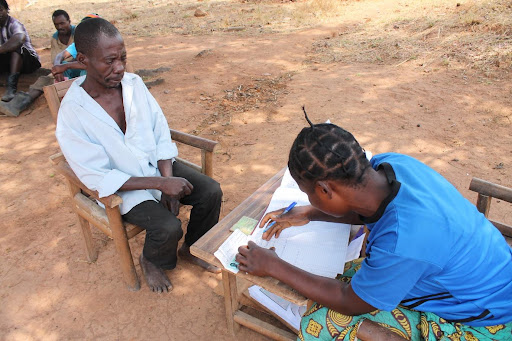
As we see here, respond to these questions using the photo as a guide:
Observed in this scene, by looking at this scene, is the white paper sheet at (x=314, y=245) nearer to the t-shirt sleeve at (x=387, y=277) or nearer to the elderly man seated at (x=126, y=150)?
the t-shirt sleeve at (x=387, y=277)

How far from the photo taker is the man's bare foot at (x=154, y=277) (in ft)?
8.43

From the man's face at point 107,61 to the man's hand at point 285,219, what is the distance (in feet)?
4.06

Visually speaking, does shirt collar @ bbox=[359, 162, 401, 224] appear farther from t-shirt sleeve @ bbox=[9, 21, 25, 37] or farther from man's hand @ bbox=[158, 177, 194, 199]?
t-shirt sleeve @ bbox=[9, 21, 25, 37]

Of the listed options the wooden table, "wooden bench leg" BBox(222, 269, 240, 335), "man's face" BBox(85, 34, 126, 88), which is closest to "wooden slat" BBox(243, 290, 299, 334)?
the wooden table

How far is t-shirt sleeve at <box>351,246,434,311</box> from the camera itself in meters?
1.29

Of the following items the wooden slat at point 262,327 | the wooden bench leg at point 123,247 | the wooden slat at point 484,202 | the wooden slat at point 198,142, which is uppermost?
the wooden slat at point 198,142

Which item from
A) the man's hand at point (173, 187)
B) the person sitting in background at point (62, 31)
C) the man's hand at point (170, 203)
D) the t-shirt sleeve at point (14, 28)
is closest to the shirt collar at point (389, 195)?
the man's hand at point (173, 187)

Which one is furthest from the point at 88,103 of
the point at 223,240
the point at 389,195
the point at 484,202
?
the point at 484,202

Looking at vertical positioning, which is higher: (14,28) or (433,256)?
(14,28)

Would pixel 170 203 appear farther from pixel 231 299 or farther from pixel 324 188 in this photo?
pixel 324 188

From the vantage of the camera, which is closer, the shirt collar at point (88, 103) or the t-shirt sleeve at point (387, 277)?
the t-shirt sleeve at point (387, 277)

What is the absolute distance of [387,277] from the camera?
4.30 ft

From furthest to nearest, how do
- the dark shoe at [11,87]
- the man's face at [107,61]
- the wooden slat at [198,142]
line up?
the dark shoe at [11,87], the wooden slat at [198,142], the man's face at [107,61]

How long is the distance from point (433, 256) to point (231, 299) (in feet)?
3.91
